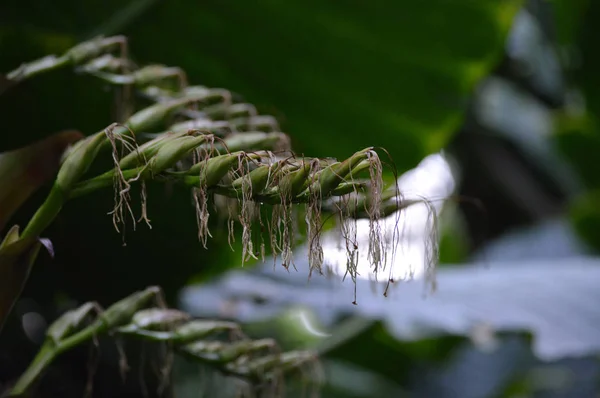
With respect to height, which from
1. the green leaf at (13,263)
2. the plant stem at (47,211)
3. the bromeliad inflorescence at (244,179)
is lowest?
the green leaf at (13,263)

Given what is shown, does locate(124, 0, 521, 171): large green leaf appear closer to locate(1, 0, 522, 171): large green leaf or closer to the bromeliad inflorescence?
locate(1, 0, 522, 171): large green leaf

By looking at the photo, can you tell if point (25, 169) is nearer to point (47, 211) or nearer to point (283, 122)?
point (47, 211)

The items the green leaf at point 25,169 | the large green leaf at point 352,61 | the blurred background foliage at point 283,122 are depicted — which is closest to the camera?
the green leaf at point 25,169

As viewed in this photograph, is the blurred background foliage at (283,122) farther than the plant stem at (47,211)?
Yes

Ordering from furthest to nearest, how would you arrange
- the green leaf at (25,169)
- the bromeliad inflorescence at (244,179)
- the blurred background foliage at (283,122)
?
the blurred background foliage at (283,122)
the green leaf at (25,169)
the bromeliad inflorescence at (244,179)

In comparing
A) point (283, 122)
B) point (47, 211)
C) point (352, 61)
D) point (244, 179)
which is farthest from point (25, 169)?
point (352, 61)

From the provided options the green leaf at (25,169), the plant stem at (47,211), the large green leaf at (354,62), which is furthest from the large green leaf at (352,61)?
the plant stem at (47,211)

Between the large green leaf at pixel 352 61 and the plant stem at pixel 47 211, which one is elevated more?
the large green leaf at pixel 352 61

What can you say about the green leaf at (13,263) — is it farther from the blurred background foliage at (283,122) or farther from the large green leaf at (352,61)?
the large green leaf at (352,61)

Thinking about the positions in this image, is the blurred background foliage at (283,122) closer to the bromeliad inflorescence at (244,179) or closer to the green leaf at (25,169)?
the green leaf at (25,169)

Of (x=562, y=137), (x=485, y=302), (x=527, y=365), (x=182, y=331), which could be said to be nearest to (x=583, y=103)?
(x=562, y=137)

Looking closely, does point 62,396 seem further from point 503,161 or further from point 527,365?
point 503,161
